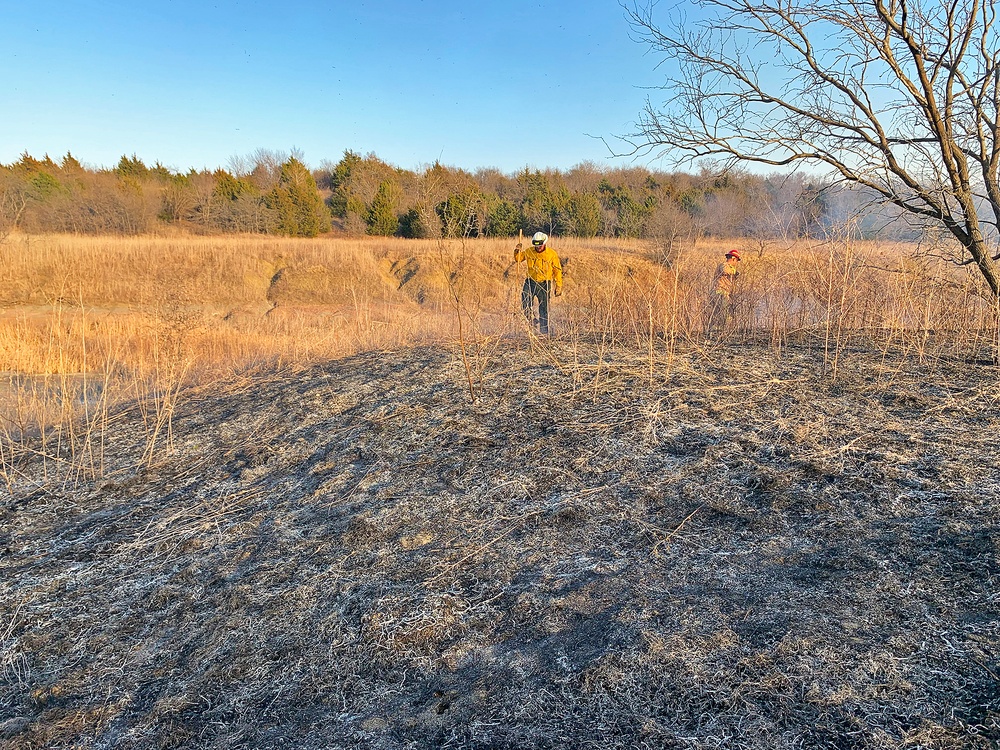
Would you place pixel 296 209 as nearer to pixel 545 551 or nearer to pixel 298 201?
pixel 298 201

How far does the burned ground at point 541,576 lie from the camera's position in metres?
1.87

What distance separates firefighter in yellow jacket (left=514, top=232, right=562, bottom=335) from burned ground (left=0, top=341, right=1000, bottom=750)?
Result: 3.35 m

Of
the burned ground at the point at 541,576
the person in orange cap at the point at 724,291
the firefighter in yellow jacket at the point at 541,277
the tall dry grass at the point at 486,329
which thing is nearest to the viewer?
the burned ground at the point at 541,576

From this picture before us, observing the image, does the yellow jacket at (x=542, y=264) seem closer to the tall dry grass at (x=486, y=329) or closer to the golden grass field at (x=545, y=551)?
the tall dry grass at (x=486, y=329)

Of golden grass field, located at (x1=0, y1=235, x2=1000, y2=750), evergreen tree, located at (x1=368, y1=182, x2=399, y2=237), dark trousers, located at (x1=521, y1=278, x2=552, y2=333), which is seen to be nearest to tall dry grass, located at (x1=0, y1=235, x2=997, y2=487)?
golden grass field, located at (x1=0, y1=235, x2=1000, y2=750)

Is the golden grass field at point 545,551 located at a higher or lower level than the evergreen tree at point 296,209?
lower

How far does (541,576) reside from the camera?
2.68 m

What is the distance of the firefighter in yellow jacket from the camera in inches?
314

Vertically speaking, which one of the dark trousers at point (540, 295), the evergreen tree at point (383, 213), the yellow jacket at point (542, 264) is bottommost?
the dark trousers at point (540, 295)

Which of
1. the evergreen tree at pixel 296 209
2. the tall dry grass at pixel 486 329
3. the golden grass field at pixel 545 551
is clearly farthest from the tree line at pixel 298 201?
the golden grass field at pixel 545 551

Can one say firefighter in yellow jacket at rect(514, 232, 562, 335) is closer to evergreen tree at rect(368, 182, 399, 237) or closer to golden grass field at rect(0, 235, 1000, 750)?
golden grass field at rect(0, 235, 1000, 750)

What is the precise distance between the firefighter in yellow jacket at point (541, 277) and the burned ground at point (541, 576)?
3.35 m

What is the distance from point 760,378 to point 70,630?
468 centimetres

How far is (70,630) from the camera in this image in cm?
269
